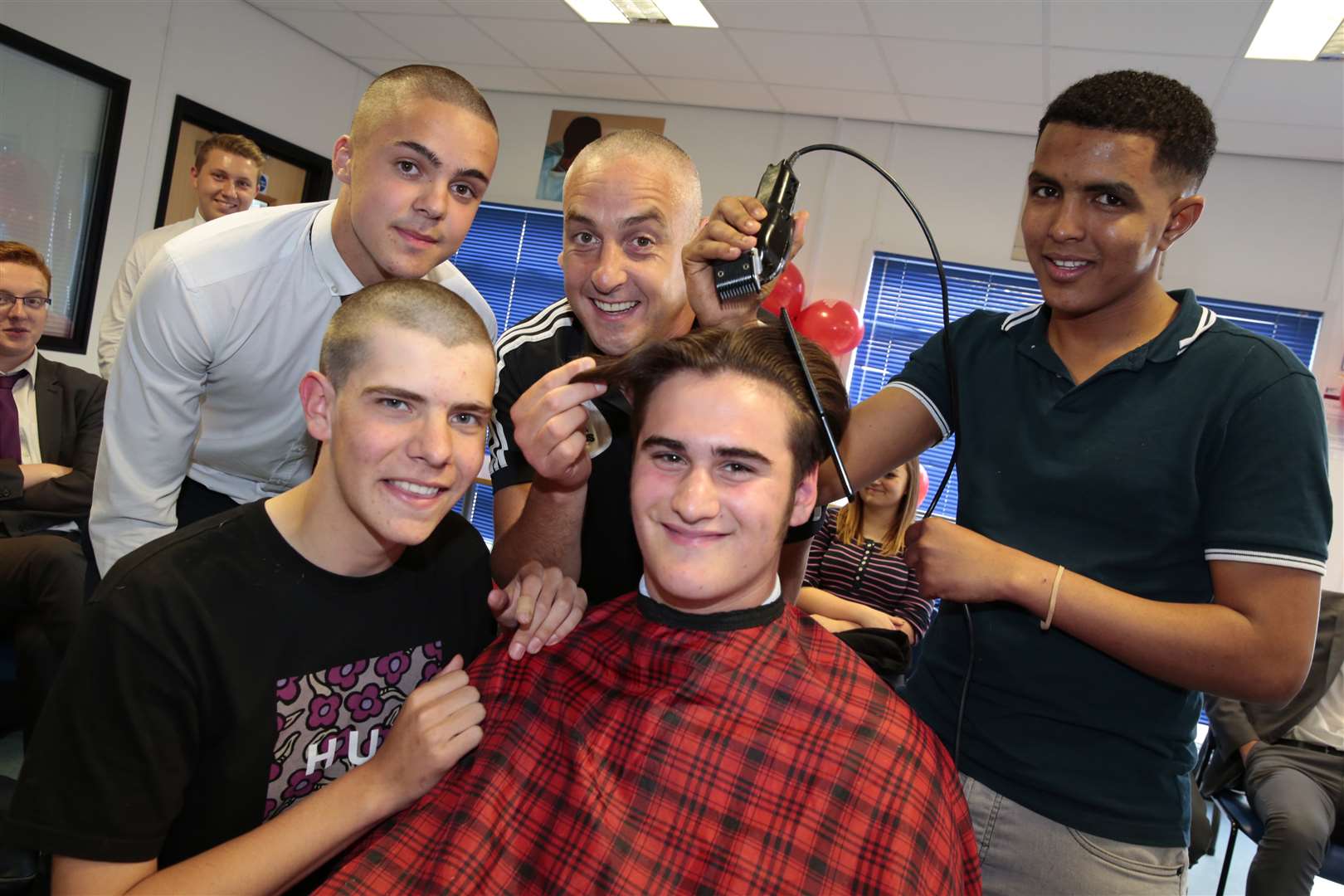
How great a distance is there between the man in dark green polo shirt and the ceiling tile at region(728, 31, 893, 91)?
3984mm

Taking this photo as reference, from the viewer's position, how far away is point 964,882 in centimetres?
143

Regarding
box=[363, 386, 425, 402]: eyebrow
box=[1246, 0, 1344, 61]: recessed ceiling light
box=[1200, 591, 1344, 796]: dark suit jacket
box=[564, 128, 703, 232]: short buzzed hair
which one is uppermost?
box=[1246, 0, 1344, 61]: recessed ceiling light

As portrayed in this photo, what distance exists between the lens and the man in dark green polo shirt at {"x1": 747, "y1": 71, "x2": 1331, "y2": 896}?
1308mm

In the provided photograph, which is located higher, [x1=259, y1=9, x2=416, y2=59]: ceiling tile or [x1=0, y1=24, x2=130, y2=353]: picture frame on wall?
[x1=259, y1=9, x2=416, y2=59]: ceiling tile

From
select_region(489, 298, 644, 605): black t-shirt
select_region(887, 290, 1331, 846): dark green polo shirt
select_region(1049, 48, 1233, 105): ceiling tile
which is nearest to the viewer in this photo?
select_region(887, 290, 1331, 846): dark green polo shirt

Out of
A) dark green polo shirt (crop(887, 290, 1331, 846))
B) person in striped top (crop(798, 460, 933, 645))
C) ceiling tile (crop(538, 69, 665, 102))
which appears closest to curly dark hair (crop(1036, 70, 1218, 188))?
dark green polo shirt (crop(887, 290, 1331, 846))

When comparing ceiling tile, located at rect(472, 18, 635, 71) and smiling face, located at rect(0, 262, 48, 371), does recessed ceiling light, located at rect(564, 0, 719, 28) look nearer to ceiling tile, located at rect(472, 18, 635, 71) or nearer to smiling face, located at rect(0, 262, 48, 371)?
ceiling tile, located at rect(472, 18, 635, 71)

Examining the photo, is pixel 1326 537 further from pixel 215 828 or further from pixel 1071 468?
pixel 215 828

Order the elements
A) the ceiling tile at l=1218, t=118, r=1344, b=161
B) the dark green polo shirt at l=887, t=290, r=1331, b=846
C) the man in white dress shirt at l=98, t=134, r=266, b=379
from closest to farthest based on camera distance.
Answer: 1. the dark green polo shirt at l=887, t=290, r=1331, b=846
2. the man in white dress shirt at l=98, t=134, r=266, b=379
3. the ceiling tile at l=1218, t=118, r=1344, b=161

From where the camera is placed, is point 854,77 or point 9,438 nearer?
point 9,438

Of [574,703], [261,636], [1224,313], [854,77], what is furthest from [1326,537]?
[1224,313]

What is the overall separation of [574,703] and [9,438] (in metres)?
3.28

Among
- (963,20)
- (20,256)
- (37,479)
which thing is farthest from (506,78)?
(37,479)

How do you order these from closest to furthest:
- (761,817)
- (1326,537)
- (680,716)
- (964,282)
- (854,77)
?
(1326,537) < (761,817) < (680,716) < (854,77) < (964,282)
